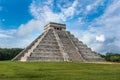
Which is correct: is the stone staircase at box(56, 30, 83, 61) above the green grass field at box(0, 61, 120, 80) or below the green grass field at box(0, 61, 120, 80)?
above

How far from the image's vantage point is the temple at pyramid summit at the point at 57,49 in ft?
215

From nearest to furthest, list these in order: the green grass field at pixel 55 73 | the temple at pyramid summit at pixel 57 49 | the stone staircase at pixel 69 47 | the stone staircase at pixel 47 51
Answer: the green grass field at pixel 55 73 < the stone staircase at pixel 47 51 < the temple at pyramid summit at pixel 57 49 < the stone staircase at pixel 69 47

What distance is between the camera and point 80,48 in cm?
7688

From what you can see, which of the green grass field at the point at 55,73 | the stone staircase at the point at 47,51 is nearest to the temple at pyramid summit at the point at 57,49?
the stone staircase at the point at 47,51

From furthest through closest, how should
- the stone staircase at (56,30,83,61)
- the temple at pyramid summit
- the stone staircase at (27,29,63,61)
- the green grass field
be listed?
the stone staircase at (56,30,83,61)
the temple at pyramid summit
the stone staircase at (27,29,63,61)
the green grass field

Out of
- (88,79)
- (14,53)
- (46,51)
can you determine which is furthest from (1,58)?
(88,79)

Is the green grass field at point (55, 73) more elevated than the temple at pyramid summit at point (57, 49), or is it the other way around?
the temple at pyramid summit at point (57, 49)

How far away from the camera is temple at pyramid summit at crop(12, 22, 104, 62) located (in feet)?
215

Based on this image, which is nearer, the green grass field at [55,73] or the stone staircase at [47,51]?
the green grass field at [55,73]

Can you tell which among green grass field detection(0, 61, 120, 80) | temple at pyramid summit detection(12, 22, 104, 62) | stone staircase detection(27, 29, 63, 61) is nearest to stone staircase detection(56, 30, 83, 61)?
temple at pyramid summit detection(12, 22, 104, 62)

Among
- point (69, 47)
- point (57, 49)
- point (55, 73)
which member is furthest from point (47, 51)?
point (55, 73)

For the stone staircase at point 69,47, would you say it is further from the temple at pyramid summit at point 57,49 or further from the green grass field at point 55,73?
the green grass field at point 55,73

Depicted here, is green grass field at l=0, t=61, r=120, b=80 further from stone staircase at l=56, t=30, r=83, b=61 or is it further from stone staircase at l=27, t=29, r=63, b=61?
stone staircase at l=56, t=30, r=83, b=61

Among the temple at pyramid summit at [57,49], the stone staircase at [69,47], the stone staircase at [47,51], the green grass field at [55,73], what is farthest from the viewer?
the stone staircase at [69,47]
